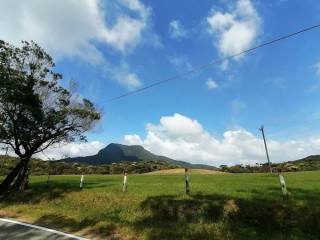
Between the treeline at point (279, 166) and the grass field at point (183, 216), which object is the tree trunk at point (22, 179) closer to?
the grass field at point (183, 216)

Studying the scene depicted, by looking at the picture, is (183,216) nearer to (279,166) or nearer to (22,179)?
(22,179)

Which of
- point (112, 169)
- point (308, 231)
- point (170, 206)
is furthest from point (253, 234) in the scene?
point (112, 169)

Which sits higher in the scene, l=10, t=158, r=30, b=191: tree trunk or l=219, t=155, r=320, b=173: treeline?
l=219, t=155, r=320, b=173: treeline

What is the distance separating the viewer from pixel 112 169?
66438mm

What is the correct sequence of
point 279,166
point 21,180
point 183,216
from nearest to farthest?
1. point 183,216
2. point 21,180
3. point 279,166

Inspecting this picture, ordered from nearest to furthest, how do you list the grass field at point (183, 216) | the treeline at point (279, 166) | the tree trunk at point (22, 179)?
the grass field at point (183, 216), the tree trunk at point (22, 179), the treeline at point (279, 166)

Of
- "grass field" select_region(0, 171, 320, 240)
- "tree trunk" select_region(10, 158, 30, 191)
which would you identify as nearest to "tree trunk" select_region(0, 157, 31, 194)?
"tree trunk" select_region(10, 158, 30, 191)

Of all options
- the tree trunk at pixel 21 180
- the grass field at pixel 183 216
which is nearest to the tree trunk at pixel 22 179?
the tree trunk at pixel 21 180

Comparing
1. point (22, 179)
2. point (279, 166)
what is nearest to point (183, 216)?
point (22, 179)

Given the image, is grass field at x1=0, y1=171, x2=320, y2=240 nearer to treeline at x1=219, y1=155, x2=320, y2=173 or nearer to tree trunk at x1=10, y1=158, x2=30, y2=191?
tree trunk at x1=10, y1=158, x2=30, y2=191

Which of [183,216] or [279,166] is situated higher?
[279,166]

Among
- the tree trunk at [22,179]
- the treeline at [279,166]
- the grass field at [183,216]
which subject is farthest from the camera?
the treeline at [279,166]

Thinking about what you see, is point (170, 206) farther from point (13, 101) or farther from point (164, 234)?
point (13, 101)

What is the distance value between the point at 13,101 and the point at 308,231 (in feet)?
68.3
